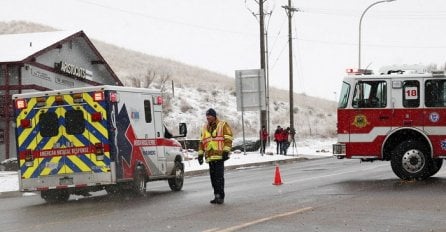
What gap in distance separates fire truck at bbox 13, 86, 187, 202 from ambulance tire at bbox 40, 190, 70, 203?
0.23 m

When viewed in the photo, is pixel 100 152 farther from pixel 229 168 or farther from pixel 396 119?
pixel 229 168

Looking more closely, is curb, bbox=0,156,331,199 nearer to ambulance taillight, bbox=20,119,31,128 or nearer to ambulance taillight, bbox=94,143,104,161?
ambulance taillight, bbox=20,119,31,128

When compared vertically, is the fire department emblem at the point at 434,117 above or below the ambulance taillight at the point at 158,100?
below

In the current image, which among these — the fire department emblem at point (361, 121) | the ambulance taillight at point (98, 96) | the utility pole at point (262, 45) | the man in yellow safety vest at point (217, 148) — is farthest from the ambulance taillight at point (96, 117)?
the utility pole at point (262, 45)

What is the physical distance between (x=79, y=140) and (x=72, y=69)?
85.5ft

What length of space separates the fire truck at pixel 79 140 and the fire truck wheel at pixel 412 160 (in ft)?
20.1

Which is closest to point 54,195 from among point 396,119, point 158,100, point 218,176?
point 158,100

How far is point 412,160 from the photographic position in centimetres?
1789

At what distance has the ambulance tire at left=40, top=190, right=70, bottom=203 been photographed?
16625 millimetres

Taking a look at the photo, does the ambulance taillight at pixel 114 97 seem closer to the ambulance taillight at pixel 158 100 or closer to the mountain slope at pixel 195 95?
the ambulance taillight at pixel 158 100

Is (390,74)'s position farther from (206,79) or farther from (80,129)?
(206,79)

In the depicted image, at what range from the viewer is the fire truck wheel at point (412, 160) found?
1786 centimetres

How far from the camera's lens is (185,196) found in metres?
16.0

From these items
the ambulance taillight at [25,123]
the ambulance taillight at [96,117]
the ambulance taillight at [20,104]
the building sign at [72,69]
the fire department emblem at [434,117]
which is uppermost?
the building sign at [72,69]
